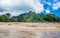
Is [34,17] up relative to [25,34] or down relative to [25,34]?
up

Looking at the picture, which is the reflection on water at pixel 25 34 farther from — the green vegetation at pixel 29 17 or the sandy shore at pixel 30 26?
the green vegetation at pixel 29 17

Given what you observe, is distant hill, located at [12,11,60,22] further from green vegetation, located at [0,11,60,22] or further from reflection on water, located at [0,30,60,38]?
reflection on water, located at [0,30,60,38]

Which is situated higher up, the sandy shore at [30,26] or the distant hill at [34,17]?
the distant hill at [34,17]

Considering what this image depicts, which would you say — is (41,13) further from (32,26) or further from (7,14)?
(7,14)

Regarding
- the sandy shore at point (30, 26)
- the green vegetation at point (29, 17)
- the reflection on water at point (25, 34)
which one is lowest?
the reflection on water at point (25, 34)

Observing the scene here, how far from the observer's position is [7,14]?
2.30 m

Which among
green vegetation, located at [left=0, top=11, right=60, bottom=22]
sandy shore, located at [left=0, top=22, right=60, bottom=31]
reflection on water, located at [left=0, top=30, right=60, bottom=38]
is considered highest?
green vegetation, located at [left=0, top=11, right=60, bottom=22]

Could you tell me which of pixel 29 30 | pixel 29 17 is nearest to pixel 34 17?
pixel 29 17

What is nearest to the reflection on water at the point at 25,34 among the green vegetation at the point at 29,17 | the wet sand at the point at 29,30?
the wet sand at the point at 29,30

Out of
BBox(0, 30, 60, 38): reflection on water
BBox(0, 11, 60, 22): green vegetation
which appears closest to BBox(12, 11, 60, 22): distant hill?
BBox(0, 11, 60, 22): green vegetation

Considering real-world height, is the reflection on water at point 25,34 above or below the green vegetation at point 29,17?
below

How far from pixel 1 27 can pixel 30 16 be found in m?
0.46

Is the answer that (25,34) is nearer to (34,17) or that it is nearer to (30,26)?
(30,26)

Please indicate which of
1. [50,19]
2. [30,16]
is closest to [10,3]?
[30,16]
